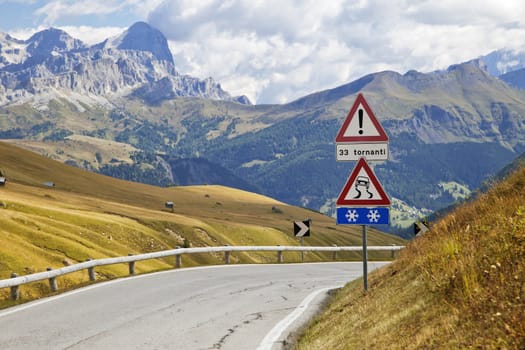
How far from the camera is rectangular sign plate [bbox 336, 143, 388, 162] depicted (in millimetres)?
12797

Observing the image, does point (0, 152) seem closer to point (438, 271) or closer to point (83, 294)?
point (83, 294)

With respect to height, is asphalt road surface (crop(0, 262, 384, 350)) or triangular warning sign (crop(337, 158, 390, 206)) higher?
triangular warning sign (crop(337, 158, 390, 206))

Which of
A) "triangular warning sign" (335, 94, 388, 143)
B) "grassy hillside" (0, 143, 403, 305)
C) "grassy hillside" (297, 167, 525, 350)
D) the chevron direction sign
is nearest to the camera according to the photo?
"grassy hillside" (297, 167, 525, 350)

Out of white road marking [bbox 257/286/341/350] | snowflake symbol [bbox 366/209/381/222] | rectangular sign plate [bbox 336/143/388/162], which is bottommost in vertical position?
white road marking [bbox 257/286/341/350]

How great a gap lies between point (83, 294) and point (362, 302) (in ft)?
27.9

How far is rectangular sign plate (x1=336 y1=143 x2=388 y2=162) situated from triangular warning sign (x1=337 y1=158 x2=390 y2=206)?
15 centimetres

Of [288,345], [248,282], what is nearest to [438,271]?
[288,345]

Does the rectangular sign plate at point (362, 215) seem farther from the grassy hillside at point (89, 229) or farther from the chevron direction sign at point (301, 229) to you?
the chevron direction sign at point (301, 229)

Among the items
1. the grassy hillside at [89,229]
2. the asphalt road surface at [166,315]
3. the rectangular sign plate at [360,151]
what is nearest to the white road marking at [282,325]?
the asphalt road surface at [166,315]

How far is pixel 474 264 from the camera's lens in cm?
872

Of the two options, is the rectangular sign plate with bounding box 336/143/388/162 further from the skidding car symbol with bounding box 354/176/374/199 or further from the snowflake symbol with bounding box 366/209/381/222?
the snowflake symbol with bounding box 366/209/381/222

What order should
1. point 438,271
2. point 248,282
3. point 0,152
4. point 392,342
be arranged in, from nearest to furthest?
point 392,342, point 438,271, point 248,282, point 0,152

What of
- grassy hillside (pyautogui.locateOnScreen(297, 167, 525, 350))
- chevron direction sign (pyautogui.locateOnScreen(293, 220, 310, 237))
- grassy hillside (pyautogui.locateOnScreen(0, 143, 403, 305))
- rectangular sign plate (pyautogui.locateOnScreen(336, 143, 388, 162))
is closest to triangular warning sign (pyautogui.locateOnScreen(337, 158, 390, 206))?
rectangular sign plate (pyautogui.locateOnScreen(336, 143, 388, 162))

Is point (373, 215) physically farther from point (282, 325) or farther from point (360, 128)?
point (282, 325)
